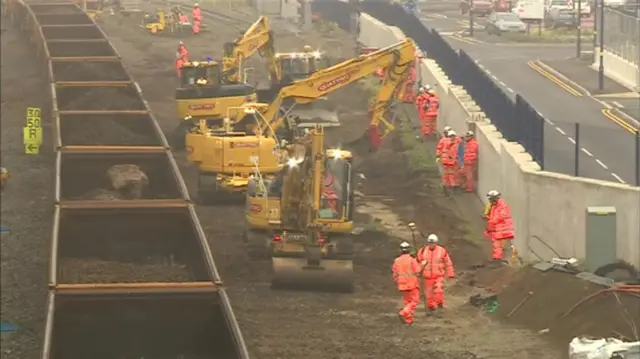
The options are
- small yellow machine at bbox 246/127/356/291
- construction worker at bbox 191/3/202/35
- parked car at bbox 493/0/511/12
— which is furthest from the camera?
construction worker at bbox 191/3/202/35

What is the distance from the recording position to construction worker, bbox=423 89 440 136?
3872cm

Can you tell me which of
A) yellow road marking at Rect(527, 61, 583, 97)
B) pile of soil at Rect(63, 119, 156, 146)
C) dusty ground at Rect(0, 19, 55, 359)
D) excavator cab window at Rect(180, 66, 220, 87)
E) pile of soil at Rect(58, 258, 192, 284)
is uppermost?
excavator cab window at Rect(180, 66, 220, 87)

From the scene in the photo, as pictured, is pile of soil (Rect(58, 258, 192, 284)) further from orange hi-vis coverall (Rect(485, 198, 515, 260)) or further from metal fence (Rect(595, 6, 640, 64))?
metal fence (Rect(595, 6, 640, 64))

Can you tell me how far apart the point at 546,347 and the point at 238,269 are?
22.7 ft

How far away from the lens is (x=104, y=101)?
37500 millimetres

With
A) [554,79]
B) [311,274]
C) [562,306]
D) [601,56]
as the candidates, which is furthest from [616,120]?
[562,306]

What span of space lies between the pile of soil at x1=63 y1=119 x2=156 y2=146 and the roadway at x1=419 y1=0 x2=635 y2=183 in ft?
29.2

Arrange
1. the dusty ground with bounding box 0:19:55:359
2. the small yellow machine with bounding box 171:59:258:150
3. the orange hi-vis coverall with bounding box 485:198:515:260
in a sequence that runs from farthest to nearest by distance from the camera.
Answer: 1. the small yellow machine with bounding box 171:59:258:150
2. the orange hi-vis coverall with bounding box 485:198:515:260
3. the dusty ground with bounding box 0:19:55:359

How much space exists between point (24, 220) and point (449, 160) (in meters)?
9.09

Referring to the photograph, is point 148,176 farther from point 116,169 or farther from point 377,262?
point 377,262

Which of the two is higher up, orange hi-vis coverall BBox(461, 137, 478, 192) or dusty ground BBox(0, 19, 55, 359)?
orange hi-vis coverall BBox(461, 137, 478, 192)

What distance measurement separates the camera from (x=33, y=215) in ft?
103

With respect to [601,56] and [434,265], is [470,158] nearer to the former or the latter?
[434,265]

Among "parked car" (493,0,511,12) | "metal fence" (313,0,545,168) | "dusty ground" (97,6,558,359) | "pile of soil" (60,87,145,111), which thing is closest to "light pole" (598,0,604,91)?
"metal fence" (313,0,545,168)
